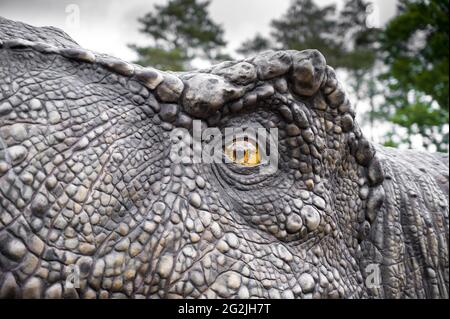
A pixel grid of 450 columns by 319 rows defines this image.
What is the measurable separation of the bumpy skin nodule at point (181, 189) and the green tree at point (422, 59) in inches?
358

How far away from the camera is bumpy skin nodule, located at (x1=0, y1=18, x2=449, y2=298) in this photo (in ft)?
4.30

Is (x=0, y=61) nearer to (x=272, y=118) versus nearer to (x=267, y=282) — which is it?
(x=272, y=118)

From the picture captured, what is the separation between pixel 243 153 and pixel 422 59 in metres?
13.1

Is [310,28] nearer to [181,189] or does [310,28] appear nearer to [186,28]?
[186,28]

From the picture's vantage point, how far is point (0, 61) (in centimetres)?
146

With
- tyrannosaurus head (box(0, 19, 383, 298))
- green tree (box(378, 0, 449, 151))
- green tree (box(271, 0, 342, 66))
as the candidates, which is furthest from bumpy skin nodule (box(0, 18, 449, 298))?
green tree (box(271, 0, 342, 66))

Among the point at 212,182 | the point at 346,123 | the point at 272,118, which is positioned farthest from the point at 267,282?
the point at 346,123

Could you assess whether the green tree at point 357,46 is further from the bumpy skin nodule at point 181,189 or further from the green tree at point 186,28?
the bumpy skin nodule at point 181,189

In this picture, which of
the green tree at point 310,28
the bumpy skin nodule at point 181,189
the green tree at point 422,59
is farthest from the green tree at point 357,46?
the bumpy skin nodule at point 181,189

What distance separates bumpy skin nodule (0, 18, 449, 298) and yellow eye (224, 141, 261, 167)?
5cm

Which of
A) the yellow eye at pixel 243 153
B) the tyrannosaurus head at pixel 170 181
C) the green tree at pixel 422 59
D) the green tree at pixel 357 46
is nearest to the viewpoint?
the tyrannosaurus head at pixel 170 181

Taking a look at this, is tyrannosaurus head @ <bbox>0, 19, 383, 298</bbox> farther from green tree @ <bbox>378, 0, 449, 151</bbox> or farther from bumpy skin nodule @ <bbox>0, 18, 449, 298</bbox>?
green tree @ <bbox>378, 0, 449, 151</bbox>

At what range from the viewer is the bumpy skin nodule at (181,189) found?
4.30 ft

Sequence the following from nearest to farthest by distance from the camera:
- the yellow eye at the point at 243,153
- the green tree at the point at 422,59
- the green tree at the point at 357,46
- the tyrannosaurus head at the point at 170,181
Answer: the tyrannosaurus head at the point at 170,181 → the yellow eye at the point at 243,153 → the green tree at the point at 422,59 → the green tree at the point at 357,46
